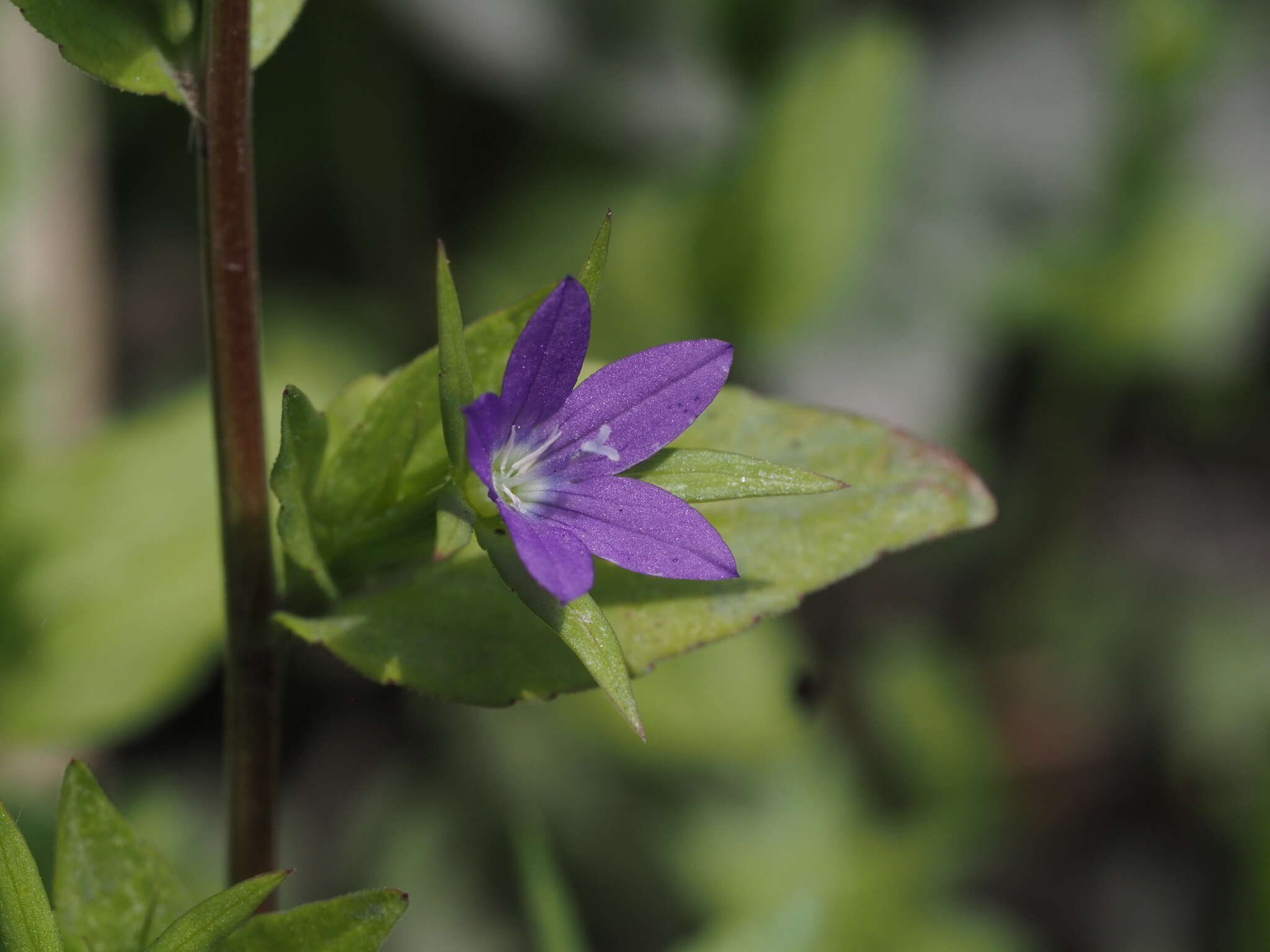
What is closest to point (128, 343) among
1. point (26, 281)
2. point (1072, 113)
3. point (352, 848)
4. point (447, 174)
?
point (26, 281)

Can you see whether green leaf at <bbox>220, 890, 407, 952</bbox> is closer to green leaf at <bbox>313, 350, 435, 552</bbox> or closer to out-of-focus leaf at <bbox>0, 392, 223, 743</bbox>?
Result: green leaf at <bbox>313, 350, 435, 552</bbox>

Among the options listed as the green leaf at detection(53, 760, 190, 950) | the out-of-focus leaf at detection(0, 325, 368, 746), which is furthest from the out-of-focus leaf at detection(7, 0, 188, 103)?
the out-of-focus leaf at detection(0, 325, 368, 746)

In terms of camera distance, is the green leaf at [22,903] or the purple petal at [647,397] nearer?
the green leaf at [22,903]

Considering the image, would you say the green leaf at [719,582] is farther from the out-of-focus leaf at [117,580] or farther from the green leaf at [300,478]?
the out-of-focus leaf at [117,580]

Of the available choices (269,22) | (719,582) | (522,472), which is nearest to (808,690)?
(719,582)

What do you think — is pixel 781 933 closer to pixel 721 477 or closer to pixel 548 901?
pixel 548 901

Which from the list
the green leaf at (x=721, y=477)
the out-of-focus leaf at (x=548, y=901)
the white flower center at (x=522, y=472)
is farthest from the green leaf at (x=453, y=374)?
the out-of-focus leaf at (x=548, y=901)
